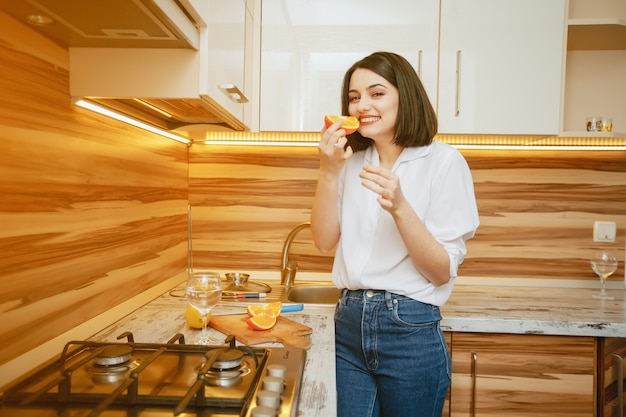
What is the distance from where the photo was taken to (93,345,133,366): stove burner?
0.96 m

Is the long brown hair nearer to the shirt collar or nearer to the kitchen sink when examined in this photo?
the shirt collar

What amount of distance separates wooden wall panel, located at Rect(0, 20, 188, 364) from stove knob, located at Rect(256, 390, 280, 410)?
21.5 inches

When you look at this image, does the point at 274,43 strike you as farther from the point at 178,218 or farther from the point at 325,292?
the point at 325,292

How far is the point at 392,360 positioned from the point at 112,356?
0.67 meters

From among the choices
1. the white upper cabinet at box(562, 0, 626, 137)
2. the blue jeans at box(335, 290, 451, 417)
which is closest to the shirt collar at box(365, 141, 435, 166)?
the blue jeans at box(335, 290, 451, 417)

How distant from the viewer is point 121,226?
149 centimetres

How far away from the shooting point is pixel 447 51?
1783 mm

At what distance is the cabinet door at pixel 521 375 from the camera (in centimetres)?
158

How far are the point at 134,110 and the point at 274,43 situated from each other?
641mm

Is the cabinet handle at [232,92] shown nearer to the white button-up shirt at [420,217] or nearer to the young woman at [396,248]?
the young woman at [396,248]

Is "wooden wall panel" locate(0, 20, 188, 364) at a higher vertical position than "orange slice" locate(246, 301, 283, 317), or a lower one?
higher

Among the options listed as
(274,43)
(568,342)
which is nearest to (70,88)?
(274,43)

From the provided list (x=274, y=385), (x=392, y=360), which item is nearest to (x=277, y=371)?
(x=274, y=385)

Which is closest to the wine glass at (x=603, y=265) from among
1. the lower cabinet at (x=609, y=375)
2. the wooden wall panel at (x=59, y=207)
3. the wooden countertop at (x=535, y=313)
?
the wooden countertop at (x=535, y=313)
